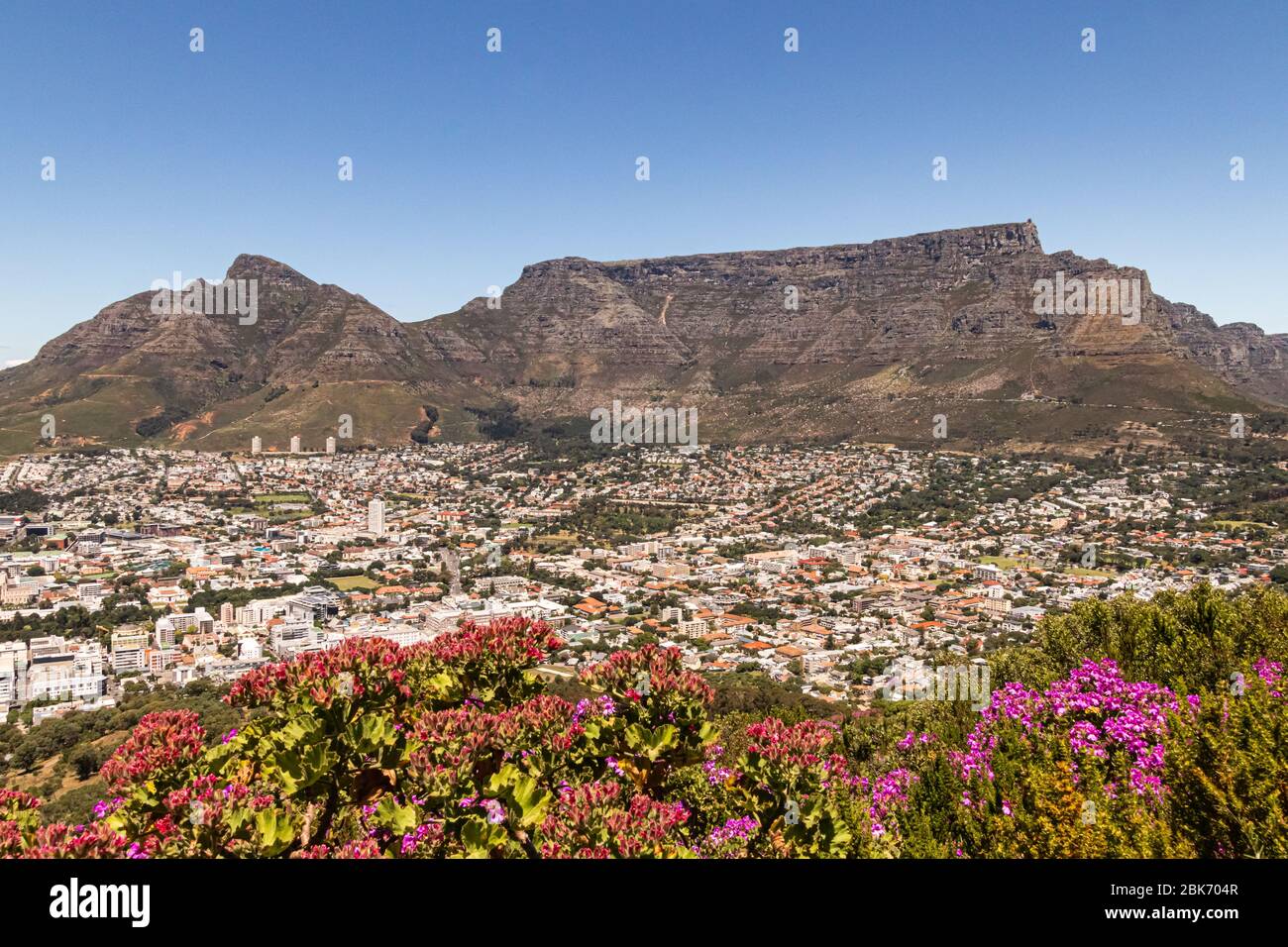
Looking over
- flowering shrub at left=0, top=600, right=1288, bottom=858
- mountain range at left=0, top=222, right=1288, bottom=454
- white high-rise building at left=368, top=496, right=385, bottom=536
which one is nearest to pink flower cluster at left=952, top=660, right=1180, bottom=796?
flowering shrub at left=0, top=600, right=1288, bottom=858

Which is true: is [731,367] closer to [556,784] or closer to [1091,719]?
[1091,719]

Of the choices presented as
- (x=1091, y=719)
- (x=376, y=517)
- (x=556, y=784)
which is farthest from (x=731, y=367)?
(x=556, y=784)

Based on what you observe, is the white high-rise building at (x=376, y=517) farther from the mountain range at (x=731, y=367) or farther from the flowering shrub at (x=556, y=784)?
the flowering shrub at (x=556, y=784)

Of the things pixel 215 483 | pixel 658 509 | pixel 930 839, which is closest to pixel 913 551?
pixel 658 509

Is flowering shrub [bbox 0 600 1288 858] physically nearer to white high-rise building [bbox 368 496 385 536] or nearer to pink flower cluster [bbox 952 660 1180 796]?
pink flower cluster [bbox 952 660 1180 796]

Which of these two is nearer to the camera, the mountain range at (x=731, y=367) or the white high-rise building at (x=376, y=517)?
the white high-rise building at (x=376, y=517)

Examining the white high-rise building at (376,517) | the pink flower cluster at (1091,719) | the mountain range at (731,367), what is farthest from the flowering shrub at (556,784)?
the mountain range at (731,367)

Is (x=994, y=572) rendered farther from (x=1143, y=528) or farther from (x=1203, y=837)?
(x=1203, y=837)
